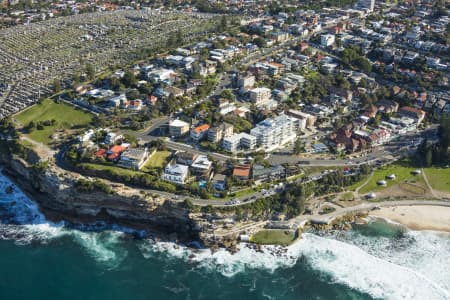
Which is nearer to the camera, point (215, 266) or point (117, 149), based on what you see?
point (215, 266)

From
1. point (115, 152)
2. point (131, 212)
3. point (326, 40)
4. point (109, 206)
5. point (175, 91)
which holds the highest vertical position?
point (326, 40)

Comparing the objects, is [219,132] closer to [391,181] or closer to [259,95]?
[259,95]

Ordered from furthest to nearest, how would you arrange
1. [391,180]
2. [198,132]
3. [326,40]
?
[326,40] → [198,132] → [391,180]

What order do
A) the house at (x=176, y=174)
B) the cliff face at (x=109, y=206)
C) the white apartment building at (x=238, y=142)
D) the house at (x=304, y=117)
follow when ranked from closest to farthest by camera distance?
the cliff face at (x=109, y=206) < the house at (x=176, y=174) < the white apartment building at (x=238, y=142) < the house at (x=304, y=117)

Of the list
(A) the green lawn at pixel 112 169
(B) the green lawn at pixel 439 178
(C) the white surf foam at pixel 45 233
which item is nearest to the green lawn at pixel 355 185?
(B) the green lawn at pixel 439 178

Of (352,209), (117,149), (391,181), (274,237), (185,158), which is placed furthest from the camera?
(391,181)

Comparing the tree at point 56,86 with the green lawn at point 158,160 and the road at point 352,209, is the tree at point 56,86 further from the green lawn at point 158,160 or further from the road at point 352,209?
the road at point 352,209

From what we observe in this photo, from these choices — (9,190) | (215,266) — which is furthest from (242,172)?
(9,190)
